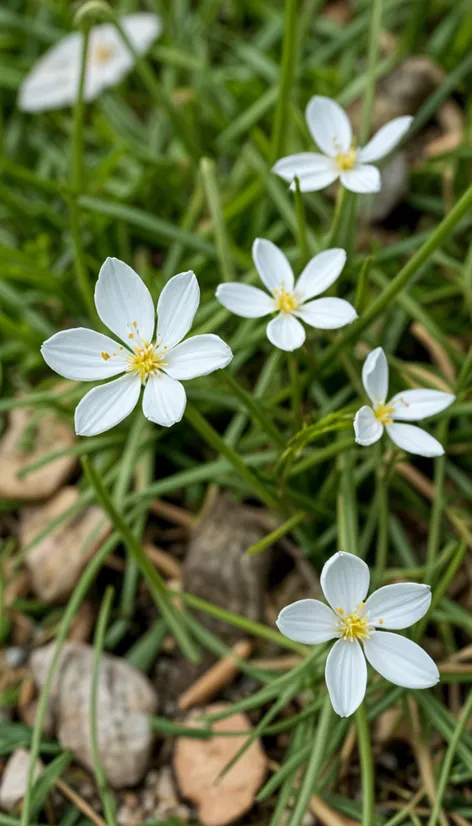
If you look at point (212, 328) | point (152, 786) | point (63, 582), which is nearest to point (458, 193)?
point (212, 328)

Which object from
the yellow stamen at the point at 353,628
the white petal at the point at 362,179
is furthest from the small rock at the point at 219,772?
→ the white petal at the point at 362,179

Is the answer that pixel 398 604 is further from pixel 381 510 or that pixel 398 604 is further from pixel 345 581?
pixel 381 510

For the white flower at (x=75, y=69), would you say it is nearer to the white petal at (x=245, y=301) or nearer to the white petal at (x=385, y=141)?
the white petal at (x=385, y=141)

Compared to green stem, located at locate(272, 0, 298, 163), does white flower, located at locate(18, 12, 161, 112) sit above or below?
above

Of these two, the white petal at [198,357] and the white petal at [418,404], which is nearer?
the white petal at [198,357]

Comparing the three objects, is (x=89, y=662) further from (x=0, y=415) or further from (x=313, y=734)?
(x=0, y=415)

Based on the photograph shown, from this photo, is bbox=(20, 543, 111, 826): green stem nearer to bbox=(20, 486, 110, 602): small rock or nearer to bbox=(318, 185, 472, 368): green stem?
bbox=(20, 486, 110, 602): small rock

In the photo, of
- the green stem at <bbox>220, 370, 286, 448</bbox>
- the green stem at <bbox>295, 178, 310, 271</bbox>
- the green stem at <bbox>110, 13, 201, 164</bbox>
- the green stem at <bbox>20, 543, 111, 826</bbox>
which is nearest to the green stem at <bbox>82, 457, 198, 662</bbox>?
the green stem at <bbox>20, 543, 111, 826</bbox>
